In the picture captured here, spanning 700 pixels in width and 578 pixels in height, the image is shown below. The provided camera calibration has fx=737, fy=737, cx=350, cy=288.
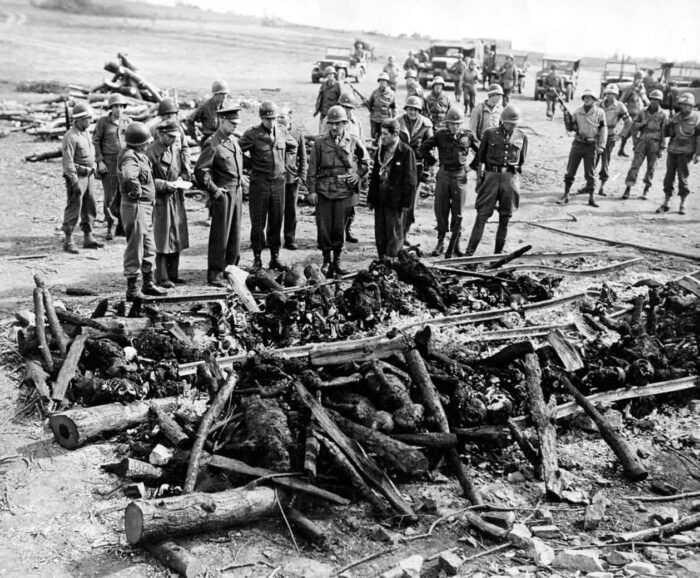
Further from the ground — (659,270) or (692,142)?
(692,142)

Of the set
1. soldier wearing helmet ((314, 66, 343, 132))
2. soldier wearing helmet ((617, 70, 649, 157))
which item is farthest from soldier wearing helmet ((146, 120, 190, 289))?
soldier wearing helmet ((617, 70, 649, 157))

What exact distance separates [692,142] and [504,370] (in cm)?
979

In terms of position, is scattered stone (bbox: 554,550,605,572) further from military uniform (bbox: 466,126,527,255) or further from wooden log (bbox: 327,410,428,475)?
military uniform (bbox: 466,126,527,255)

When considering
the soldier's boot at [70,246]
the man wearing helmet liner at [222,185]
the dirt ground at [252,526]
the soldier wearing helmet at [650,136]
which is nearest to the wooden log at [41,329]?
the dirt ground at [252,526]

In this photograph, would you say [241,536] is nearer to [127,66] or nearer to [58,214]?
[58,214]

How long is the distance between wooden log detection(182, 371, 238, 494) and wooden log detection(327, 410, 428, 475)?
1.02 m

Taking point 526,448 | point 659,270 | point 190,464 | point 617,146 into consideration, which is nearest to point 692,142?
point 659,270

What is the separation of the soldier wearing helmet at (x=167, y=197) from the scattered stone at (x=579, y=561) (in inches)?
250

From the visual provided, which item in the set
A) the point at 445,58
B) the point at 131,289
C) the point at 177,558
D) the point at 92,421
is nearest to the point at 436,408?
the point at 177,558

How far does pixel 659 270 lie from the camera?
1133 centimetres

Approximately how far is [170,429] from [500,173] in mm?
7048

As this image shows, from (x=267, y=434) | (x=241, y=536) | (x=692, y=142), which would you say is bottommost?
(x=241, y=536)

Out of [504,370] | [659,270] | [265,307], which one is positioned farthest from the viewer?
[659,270]

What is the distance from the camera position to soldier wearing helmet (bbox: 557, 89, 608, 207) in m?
14.6
